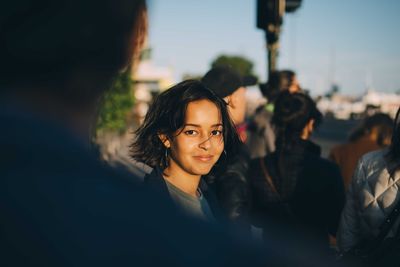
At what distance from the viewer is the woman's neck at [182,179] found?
2198mm

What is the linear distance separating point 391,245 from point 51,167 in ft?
5.93

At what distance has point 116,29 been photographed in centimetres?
51

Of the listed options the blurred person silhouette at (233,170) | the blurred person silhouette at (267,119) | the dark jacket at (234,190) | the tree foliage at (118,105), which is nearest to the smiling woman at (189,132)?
the blurred person silhouette at (233,170)

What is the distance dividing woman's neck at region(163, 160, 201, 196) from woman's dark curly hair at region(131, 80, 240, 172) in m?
0.08

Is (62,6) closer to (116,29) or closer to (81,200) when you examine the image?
(116,29)

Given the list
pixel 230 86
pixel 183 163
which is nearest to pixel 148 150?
pixel 183 163

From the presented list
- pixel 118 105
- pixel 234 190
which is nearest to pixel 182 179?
pixel 234 190

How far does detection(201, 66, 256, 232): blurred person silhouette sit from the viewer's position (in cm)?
283

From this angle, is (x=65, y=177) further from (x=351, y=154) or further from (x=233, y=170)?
(x=351, y=154)

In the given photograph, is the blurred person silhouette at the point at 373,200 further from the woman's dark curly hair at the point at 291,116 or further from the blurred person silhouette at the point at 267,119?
the blurred person silhouette at the point at 267,119

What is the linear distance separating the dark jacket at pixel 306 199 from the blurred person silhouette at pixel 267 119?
1.34 meters

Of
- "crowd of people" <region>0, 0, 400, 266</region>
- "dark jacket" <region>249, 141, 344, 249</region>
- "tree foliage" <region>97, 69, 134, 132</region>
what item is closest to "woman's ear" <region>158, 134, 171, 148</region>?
"dark jacket" <region>249, 141, 344, 249</region>

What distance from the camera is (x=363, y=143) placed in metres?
4.36

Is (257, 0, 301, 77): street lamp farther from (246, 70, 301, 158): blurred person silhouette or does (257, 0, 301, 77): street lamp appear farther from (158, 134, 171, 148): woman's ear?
(158, 134, 171, 148): woman's ear
